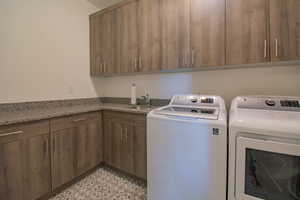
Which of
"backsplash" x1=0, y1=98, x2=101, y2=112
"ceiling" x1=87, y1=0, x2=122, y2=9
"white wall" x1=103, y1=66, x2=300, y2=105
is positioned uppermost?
"ceiling" x1=87, y1=0, x2=122, y2=9

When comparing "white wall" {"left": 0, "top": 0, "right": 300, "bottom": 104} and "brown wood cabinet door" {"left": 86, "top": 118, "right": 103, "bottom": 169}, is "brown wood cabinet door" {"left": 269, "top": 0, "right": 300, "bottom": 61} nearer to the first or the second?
"white wall" {"left": 0, "top": 0, "right": 300, "bottom": 104}

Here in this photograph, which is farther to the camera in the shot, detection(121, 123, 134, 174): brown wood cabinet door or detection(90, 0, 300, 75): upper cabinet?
detection(121, 123, 134, 174): brown wood cabinet door

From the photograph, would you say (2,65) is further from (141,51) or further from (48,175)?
(141,51)

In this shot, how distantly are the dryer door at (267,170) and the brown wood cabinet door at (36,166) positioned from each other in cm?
179

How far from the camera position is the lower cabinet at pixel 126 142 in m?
1.90

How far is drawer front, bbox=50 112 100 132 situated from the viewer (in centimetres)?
170

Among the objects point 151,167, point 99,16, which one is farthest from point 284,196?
Answer: point 99,16

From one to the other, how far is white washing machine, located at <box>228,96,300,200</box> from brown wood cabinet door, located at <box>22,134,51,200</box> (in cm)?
174

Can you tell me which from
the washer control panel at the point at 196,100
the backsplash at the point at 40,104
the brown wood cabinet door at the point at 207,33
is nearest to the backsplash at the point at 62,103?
the backsplash at the point at 40,104

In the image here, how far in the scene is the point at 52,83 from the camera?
86.7 inches

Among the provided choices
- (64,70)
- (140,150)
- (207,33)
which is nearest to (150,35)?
(207,33)

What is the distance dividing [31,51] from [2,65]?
1.18 feet

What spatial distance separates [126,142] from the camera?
6.69 feet

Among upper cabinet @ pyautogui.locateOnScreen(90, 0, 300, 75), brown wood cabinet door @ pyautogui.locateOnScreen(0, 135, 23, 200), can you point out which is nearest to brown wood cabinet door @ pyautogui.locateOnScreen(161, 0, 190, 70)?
upper cabinet @ pyautogui.locateOnScreen(90, 0, 300, 75)
